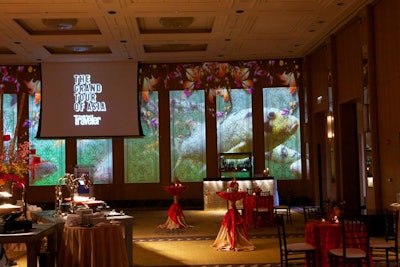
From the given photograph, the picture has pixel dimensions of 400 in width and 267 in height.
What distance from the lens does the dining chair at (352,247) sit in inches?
221

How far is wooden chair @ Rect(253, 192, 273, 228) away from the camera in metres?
10.9

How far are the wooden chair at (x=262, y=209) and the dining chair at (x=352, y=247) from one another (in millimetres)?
4711

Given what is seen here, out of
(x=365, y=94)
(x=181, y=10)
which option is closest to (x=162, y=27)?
(x=181, y=10)

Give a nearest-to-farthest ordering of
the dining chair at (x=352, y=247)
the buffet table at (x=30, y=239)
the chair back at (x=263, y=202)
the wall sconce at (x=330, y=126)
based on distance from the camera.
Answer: the buffet table at (x=30, y=239)
the dining chair at (x=352, y=247)
the chair back at (x=263, y=202)
the wall sconce at (x=330, y=126)

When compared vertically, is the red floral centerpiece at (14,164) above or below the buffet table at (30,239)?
above

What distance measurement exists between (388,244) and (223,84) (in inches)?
434

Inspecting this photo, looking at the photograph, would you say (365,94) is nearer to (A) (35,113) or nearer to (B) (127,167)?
(B) (127,167)

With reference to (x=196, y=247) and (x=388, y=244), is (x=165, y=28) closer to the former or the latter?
(x=196, y=247)

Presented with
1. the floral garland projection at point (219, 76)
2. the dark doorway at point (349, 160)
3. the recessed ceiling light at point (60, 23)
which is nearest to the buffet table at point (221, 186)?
the dark doorway at point (349, 160)

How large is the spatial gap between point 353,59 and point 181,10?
422 centimetres

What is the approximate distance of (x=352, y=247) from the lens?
6016mm

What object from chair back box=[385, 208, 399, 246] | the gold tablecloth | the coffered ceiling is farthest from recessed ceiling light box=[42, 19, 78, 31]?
chair back box=[385, 208, 399, 246]

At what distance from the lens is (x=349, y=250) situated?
18.9 feet

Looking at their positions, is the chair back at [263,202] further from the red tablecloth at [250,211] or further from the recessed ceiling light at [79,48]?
the recessed ceiling light at [79,48]
